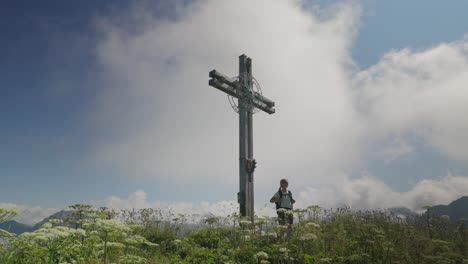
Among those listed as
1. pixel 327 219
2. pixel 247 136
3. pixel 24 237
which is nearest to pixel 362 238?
pixel 327 219

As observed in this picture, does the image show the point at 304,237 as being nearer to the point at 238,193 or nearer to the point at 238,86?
the point at 238,193

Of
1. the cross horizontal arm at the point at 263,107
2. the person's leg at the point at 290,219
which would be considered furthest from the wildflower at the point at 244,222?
the cross horizontal arm at the point at 263,107

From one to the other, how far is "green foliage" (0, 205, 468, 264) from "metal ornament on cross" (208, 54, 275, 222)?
205 centimetres

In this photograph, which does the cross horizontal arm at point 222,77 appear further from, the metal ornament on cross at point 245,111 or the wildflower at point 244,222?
the wildflower at point 244,222

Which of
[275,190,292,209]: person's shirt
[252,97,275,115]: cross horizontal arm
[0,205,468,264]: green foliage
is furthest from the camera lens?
[252,97,275,115]: cross horizontal arm

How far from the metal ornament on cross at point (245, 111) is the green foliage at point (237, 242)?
205cm

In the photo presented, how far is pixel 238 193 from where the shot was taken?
40.4ft

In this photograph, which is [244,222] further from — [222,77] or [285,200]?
[222,77]

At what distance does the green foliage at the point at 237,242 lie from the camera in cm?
501

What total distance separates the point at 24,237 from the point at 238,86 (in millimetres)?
9331

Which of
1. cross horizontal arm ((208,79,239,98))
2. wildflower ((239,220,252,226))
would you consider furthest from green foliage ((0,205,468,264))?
cross horizontal arm ((208,79,239,98))

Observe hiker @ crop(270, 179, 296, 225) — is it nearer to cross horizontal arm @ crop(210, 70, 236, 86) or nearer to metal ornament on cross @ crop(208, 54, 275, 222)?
metal ornament on cross @ crop(208, 54, 275, 222)

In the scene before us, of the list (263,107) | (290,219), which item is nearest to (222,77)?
(263,107)

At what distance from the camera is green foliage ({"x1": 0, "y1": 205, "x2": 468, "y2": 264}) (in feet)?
16.4
